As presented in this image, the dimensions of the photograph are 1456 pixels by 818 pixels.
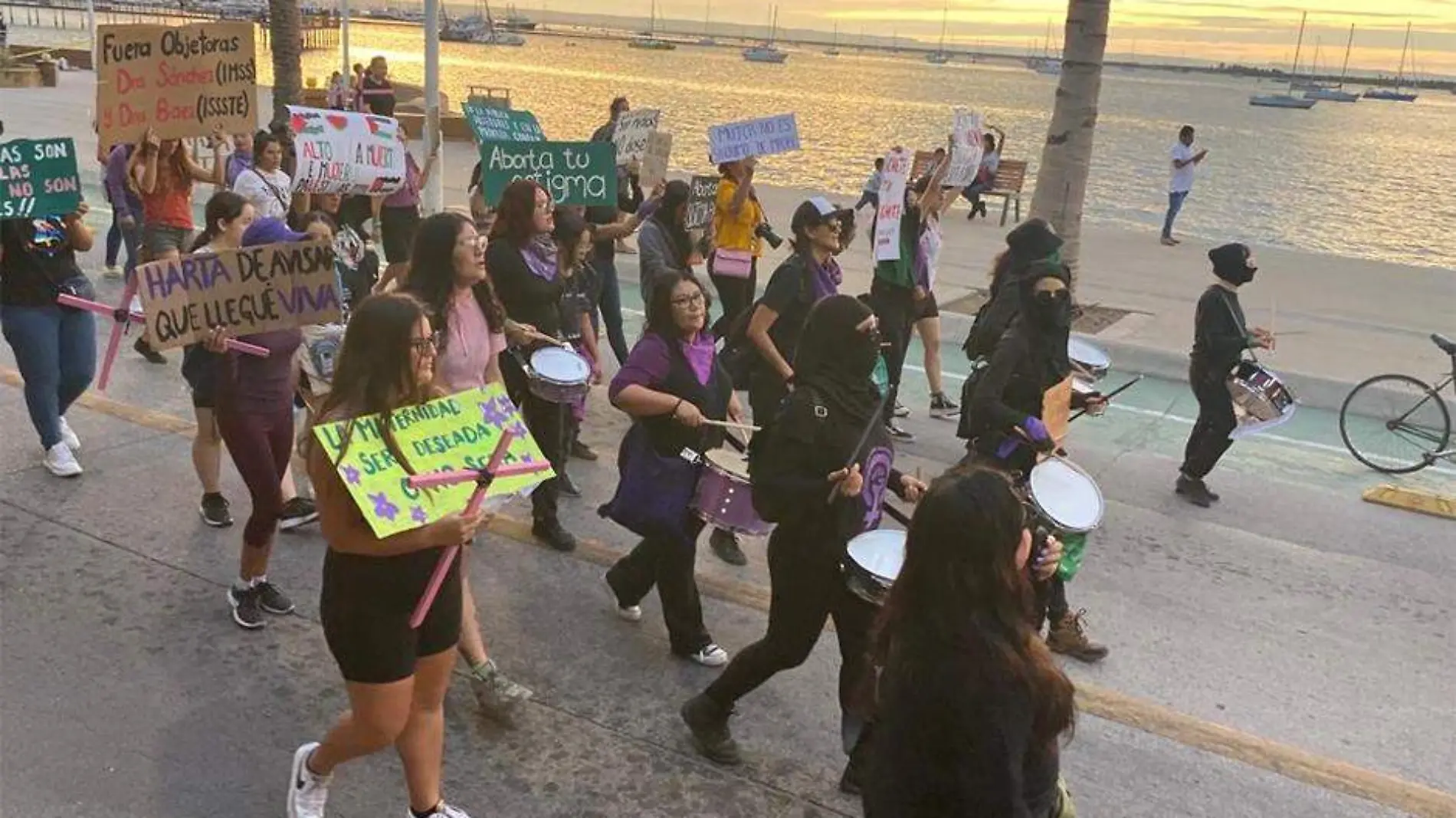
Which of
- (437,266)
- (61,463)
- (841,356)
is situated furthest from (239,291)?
(841,356)

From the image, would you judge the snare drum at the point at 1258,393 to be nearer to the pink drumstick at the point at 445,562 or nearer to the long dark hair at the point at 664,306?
the long dark hair at the point at 664,306

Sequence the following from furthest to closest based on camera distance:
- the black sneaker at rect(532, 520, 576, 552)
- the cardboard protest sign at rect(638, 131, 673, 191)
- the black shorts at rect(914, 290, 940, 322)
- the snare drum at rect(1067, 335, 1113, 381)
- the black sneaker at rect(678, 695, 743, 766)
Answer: the cardboard protest sign at rect(638, 131, 673, 191), the black shorts at rect(914, 290, 940, 322), the snare drum at rect(1067, 335, 1113, 381), the black sneaker at rect(532, 520, 576, 552), the black sneaker at rect(678, 695, 743, 766)

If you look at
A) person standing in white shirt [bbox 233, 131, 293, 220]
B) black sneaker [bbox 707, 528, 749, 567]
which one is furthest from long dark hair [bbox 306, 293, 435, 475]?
person standing in white shirt [bbox 233, 131, 293, 220]

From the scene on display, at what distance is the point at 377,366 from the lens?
2.99m

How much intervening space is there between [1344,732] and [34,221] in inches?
240

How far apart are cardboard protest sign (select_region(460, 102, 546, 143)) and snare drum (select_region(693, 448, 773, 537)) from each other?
13.1ft

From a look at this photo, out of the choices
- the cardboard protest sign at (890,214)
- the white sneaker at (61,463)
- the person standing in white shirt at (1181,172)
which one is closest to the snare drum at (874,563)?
the cardboard protest sign at (890,214)

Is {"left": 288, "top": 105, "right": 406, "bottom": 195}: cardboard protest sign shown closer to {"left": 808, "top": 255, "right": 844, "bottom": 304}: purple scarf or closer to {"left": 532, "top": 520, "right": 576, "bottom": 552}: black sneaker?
{"left": 532, "top": 520, "right": 576, "bottom": 552}: black sneaker

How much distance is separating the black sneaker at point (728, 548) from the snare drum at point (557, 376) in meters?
0.98

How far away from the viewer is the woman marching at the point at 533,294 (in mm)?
5480

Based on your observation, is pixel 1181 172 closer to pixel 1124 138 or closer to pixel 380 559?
pixel 380 559

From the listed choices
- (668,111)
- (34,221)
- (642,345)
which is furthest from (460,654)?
(668,111)

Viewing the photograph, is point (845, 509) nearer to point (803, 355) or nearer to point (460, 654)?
point (803, 355)

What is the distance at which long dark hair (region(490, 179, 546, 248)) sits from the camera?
5449 millimetres
